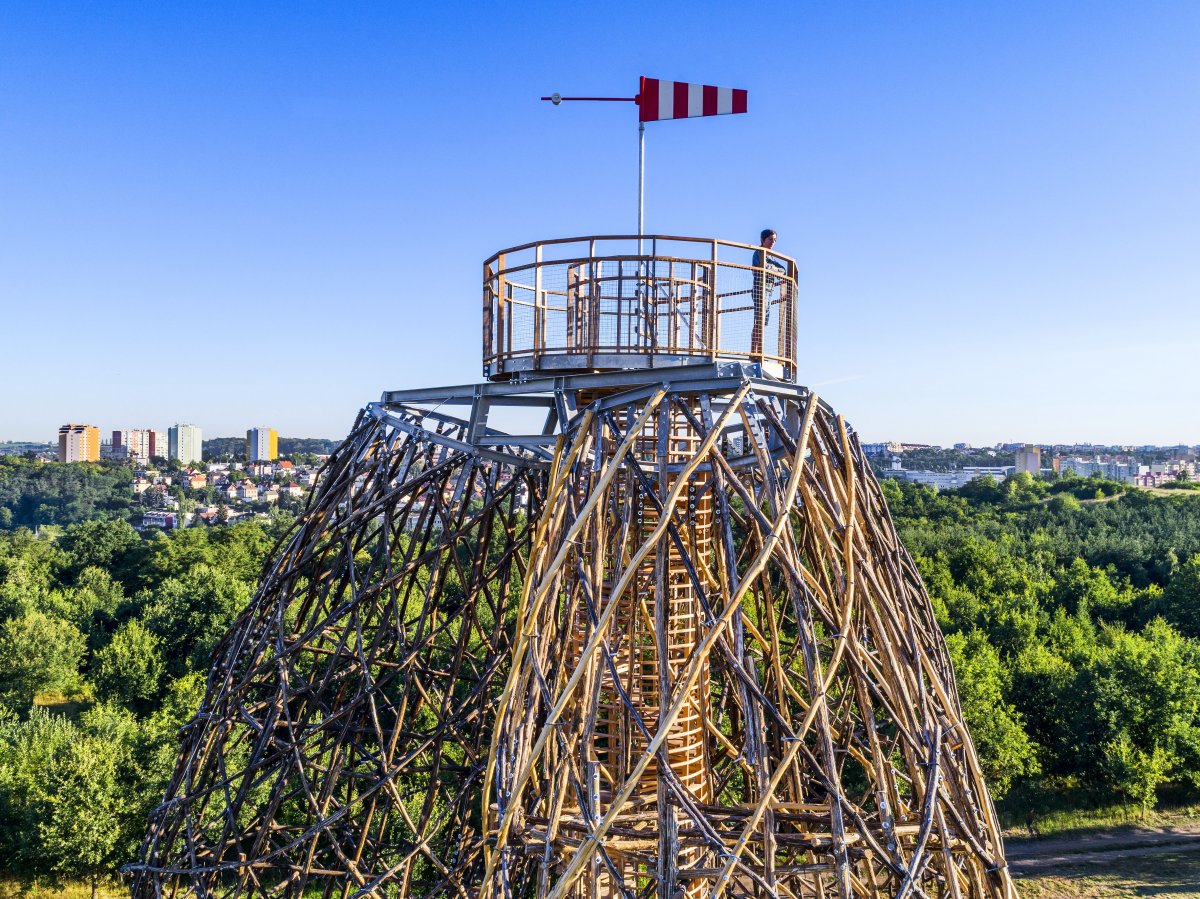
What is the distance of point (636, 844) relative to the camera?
307 inches

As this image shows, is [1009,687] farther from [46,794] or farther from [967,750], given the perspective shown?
[46,794]

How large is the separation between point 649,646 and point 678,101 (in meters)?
5.72

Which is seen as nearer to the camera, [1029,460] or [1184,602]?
[1184,602]

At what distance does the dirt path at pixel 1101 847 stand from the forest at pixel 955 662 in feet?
3.66

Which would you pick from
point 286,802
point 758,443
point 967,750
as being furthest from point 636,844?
point 286,802

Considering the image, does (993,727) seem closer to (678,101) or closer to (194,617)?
(678,101)

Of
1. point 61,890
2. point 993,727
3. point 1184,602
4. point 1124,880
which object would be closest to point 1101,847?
point 1124,880

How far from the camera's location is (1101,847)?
2316cm

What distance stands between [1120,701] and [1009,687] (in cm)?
307

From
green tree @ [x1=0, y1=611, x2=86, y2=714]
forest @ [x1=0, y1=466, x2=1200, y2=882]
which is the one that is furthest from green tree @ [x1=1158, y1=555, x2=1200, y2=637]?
green tree @ [x1=0, y1=611, x2=86, y2=714]

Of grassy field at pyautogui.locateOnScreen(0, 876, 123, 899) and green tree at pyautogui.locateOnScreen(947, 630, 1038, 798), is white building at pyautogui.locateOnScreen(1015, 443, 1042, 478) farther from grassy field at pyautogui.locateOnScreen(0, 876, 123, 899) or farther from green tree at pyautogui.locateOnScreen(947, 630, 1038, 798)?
grassy field at pyautogui.locateOnScreen(0, 876, 123, 899)

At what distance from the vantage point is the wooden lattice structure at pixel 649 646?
6.52 metres

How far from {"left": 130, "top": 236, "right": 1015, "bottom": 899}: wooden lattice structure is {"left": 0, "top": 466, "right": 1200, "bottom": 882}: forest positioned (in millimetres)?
12055

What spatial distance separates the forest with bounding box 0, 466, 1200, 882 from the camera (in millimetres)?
20250
